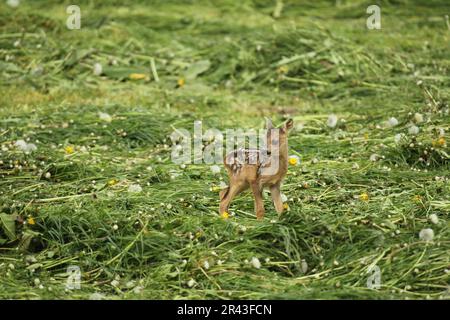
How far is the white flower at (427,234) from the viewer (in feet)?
16.7

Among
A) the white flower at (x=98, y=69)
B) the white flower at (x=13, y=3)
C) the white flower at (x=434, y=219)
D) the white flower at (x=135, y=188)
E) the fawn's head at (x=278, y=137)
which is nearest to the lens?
the fawn's head at (x=278, y=137)

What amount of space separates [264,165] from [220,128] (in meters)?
2.61

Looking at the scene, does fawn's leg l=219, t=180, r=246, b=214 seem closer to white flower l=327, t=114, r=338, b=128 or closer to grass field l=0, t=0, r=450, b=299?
grass field l=0, t=0, r=450, b=299

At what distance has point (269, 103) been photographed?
8.77m

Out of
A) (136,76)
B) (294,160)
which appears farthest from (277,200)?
(136,76)

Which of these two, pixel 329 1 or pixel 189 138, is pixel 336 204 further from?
pixel 329 1

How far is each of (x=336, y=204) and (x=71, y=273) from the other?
1.74 metres

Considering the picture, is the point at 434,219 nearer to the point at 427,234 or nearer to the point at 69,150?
the point at 427,234

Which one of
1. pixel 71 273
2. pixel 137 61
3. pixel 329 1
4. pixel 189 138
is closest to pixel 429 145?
pixel 189 138

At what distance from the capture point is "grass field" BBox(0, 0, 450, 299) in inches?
197

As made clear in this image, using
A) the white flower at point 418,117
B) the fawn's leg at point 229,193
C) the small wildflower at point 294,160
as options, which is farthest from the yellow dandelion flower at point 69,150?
the white flower at point 418,117

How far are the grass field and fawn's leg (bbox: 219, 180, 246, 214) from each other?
9cm

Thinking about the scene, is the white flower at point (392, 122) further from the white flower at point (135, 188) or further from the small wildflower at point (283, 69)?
the white flower at point (135, 188)

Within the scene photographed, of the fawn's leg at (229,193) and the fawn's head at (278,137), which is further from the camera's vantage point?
the fawn's leg at (229,193)
